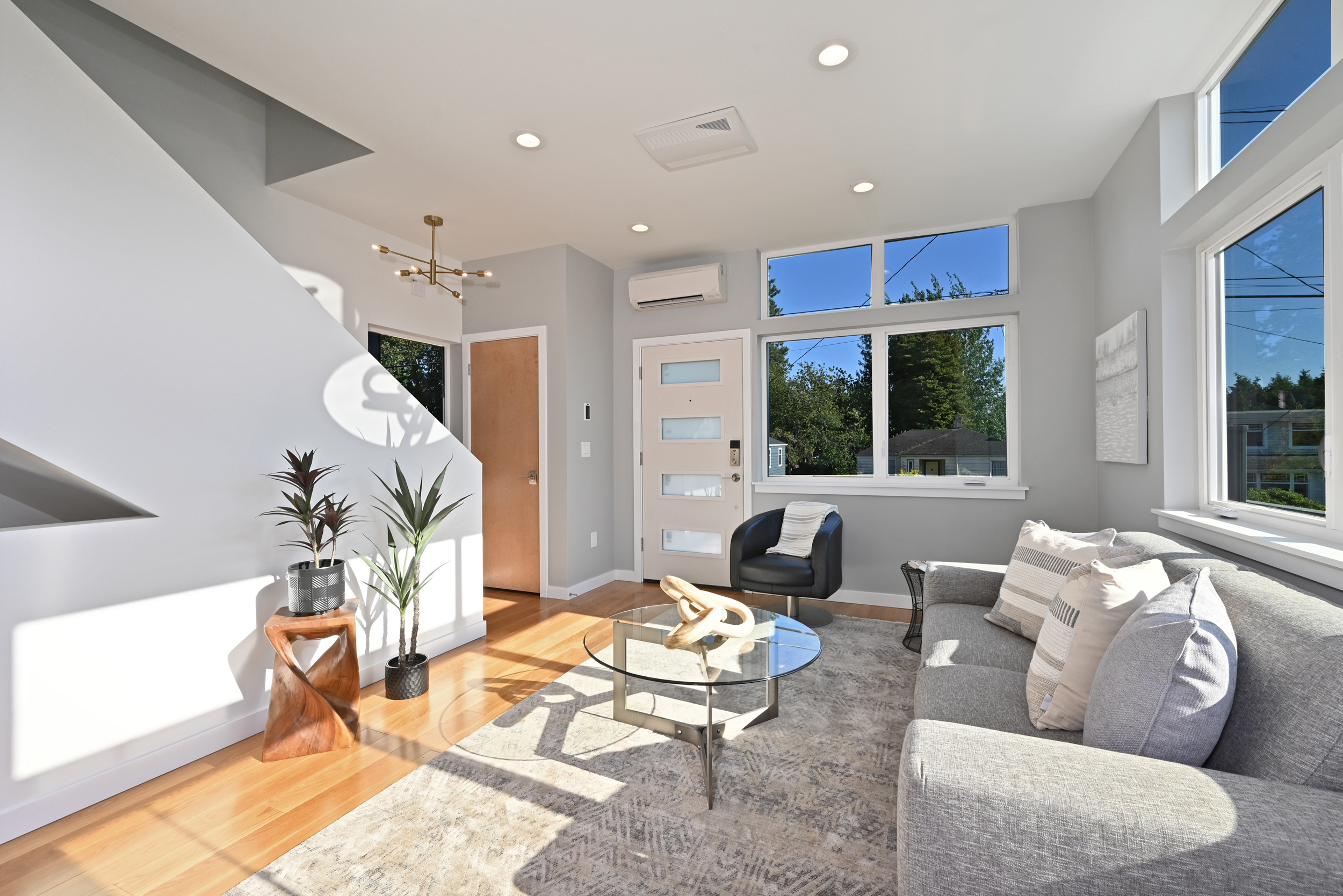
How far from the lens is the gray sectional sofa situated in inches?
33.9

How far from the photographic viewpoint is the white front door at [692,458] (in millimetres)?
4613

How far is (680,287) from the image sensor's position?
4.61 metres

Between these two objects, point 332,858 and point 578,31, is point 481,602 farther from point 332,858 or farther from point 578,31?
point 578,31

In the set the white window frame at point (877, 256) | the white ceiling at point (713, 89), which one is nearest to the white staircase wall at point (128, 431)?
the white ceiling at point (713, 89)

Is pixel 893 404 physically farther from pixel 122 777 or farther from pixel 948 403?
pixel 122 777

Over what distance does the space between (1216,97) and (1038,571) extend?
2.13m

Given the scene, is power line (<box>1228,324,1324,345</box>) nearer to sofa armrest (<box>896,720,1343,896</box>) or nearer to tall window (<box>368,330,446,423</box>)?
sofa armrest (<box>896,720,1343,896</box>)

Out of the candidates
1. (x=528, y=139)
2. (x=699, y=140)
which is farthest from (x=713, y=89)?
(x=528, y=139)

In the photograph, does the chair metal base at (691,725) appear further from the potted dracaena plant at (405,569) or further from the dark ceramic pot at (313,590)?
the dark ceramic pot at (313,590)

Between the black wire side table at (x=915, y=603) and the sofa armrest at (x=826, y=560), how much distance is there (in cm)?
47

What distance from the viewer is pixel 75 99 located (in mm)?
1899

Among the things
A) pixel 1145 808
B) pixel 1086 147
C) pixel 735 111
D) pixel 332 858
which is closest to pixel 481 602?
pixel 332 858

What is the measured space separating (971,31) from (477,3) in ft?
5.95

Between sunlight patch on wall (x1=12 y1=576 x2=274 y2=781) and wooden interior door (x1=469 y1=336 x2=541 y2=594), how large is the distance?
2.36m
